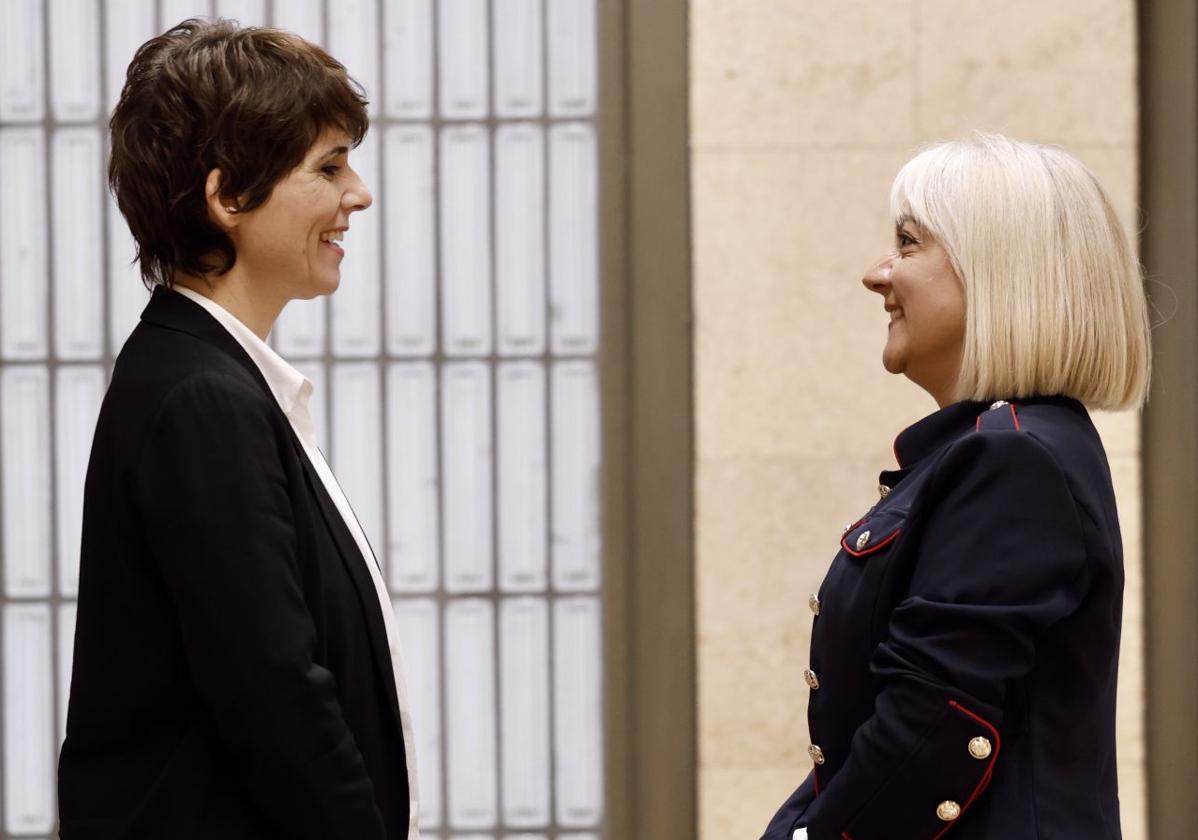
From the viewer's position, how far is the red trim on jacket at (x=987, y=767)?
160 centimetres

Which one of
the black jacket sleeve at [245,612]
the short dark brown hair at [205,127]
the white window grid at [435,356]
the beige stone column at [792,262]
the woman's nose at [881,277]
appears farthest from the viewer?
the white window grid at [435,356]

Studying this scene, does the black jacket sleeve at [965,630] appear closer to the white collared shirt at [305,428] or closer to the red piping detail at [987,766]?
the red piping detail at [987,766]

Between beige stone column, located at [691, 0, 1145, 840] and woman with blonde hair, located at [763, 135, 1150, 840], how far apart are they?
4.81 ft

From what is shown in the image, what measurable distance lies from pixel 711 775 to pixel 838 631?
1678 millimetres

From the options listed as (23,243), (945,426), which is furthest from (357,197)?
(23,243)

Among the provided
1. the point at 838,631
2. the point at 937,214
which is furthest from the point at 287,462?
the point at 937,214

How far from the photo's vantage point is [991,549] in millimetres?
1611

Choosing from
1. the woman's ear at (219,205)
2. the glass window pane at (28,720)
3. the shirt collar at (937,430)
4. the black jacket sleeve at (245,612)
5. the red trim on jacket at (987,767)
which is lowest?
the glass window pane at (28,720)

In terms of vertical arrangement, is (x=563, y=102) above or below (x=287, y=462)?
above

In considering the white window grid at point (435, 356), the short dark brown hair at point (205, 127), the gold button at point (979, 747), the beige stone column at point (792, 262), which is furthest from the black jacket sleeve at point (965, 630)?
the white window grid at point (435, 356)

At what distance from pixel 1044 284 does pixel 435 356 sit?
2.02 meters

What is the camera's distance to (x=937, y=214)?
1812 mm

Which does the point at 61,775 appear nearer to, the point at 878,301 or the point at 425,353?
the point at 425,353

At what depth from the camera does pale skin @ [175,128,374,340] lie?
1.65 metres
